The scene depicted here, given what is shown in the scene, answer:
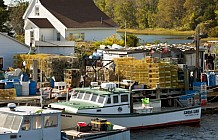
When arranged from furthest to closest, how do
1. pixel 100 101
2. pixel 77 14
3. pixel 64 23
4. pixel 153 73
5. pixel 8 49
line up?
pixel 77 14, pixel 64 23, pixel 8 49, pixel 153 73, pixel 100 101

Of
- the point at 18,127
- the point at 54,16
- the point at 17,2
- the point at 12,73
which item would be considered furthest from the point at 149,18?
the point at 18,127

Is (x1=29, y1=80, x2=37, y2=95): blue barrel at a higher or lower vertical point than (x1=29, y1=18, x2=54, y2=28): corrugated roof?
lower

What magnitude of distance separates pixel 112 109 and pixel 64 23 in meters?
31.6

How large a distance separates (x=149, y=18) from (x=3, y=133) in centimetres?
15486

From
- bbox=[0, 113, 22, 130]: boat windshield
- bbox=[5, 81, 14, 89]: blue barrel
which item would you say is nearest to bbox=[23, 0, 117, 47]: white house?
bbox=[5, 81, 14, 89]: blue barrel

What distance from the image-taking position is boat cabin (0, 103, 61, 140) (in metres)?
27.3

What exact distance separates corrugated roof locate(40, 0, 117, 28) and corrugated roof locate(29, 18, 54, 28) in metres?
1.18

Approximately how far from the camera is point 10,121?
27.6 metres

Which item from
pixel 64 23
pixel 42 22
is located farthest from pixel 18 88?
pixel 42 22

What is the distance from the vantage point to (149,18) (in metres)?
180

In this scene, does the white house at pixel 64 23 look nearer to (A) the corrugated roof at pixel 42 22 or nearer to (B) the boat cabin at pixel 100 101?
(A) the corrugated roof at pixel 42 22

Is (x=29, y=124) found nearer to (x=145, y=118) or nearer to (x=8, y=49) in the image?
(x=145, y=118)

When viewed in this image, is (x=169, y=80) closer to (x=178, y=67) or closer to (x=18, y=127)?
(x=178, y=67)

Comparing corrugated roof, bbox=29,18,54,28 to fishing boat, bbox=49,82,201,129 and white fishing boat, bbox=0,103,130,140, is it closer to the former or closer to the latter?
fishing boat, bbox=49,82,201,129
